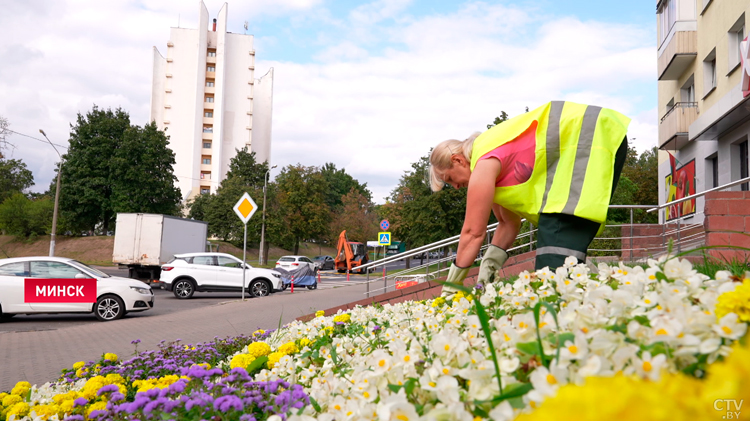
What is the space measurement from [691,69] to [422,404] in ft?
67.4

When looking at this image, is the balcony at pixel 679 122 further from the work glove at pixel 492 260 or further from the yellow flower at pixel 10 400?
the yellow flower at pixel 10 400

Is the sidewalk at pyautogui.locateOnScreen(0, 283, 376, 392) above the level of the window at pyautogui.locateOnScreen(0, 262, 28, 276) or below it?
below

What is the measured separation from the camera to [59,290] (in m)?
12.7

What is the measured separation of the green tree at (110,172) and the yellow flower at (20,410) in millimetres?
47827

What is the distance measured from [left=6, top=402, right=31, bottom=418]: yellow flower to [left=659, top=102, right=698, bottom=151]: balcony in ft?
62.0

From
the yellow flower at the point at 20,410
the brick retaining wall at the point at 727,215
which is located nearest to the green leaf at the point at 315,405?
the yellow flower at the point at 20,410

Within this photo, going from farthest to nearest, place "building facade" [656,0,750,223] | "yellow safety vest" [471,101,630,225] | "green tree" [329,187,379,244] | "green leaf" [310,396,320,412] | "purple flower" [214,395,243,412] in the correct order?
"green tree" [329,187,379,244] → "building facade" [656,0,750,223] → "yellow safety vest" [471,101,630,225] → "purple flower" [214,395,243,412] → "green leaf" [310,396,320,412]

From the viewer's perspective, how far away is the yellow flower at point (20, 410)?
2980 mm

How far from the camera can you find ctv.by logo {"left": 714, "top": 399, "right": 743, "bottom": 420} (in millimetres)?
718

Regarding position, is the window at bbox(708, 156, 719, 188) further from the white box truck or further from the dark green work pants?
the white box truck

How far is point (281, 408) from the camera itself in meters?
1.83

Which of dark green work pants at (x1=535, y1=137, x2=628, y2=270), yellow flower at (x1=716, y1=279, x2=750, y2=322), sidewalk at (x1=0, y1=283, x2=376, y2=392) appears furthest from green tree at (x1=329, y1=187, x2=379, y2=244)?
yellow flower at (x1=716, y1=279, x2=750, y2=322)

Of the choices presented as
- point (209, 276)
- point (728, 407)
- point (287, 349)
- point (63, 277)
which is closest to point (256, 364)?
point (287, 349)

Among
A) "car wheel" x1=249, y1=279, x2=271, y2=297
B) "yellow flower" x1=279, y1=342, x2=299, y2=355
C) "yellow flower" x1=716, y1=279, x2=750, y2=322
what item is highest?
"yellow flower" x1=716, y1=279, x2=750, y2=322
